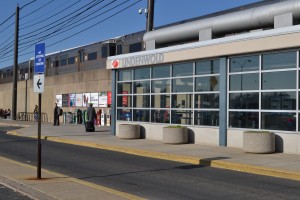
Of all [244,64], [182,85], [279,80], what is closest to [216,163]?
[279,80]

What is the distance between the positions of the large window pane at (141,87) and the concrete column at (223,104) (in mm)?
4948

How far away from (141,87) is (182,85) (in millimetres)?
3029

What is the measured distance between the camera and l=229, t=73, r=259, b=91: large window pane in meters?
16.3

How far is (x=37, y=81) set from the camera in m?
9.86

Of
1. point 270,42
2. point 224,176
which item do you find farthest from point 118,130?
point 224,176

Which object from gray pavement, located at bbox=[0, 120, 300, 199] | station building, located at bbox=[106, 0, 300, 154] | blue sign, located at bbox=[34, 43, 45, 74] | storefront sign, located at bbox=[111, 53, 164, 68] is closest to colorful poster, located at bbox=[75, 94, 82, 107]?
storefront sign, located at bbox=[111, 53, 164, 68]

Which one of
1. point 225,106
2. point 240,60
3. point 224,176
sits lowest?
point 224,176

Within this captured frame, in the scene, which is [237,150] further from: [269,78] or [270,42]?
[270,42]

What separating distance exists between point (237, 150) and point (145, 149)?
323 centimetres

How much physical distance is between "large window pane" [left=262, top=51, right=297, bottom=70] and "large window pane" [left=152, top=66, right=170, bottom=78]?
537 centimetres

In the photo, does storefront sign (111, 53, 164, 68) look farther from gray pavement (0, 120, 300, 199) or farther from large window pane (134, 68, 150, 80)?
gray pavement (0, 120, 300, 199)

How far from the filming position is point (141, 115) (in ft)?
71.8

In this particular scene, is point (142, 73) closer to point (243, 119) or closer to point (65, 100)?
point (243, 119)

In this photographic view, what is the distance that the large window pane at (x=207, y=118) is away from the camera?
17812 millimetres
